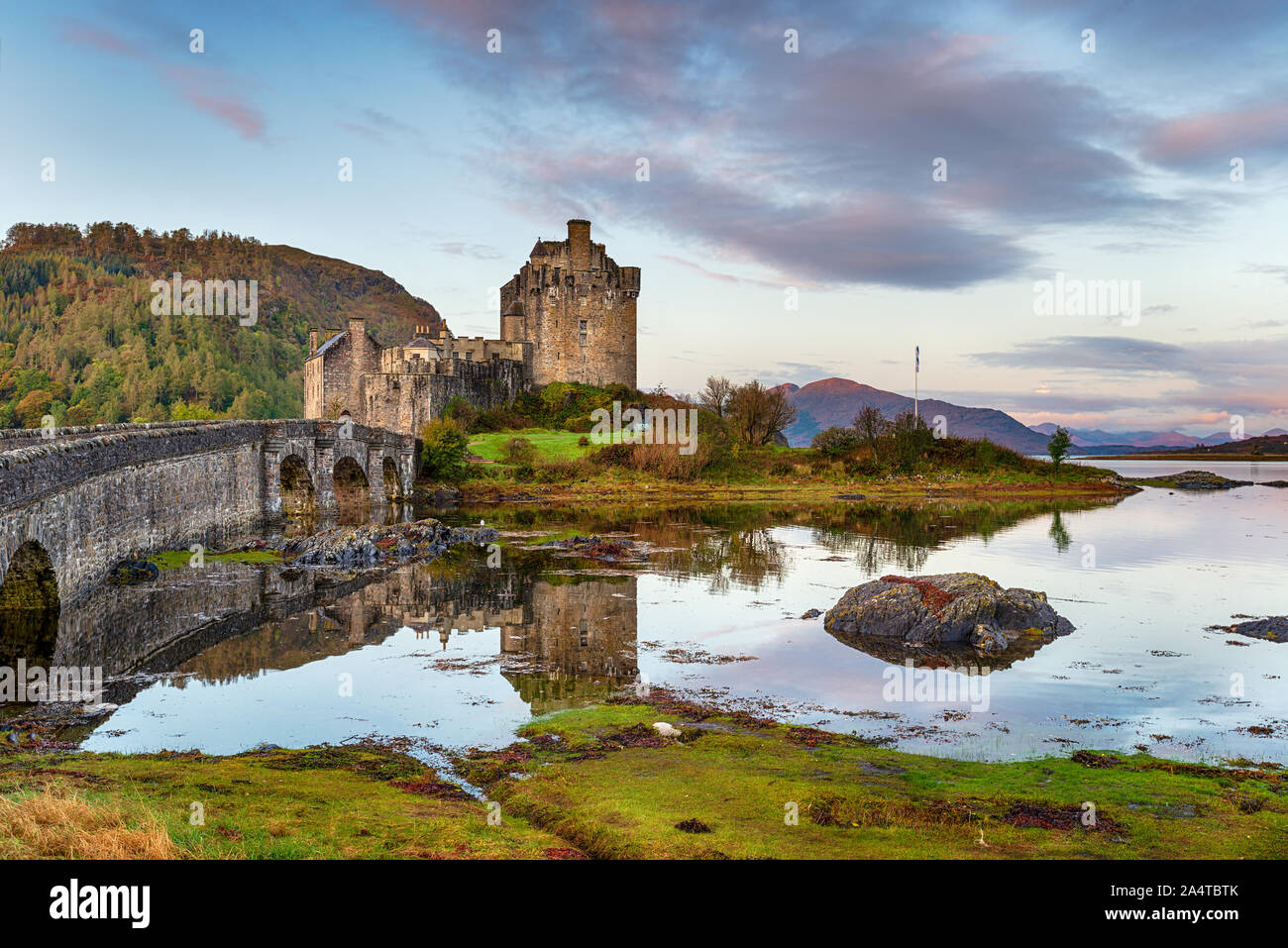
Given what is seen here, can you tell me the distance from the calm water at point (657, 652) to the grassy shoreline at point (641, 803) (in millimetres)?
1164

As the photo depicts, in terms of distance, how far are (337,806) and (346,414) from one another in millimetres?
65914

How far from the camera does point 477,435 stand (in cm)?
7356

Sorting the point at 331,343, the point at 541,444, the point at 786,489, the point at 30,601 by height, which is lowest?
the point at 30,601

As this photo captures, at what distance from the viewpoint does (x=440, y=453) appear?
64.3 meters

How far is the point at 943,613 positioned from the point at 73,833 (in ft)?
Answer: 51.7

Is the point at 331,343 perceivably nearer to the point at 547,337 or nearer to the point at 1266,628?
the point at 547,337

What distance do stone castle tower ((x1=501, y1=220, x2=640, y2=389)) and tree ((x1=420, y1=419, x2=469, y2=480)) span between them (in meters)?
20.8

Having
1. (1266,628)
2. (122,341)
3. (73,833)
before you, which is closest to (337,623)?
(73,833)

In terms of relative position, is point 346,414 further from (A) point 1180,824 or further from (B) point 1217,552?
(A) point 1180,824

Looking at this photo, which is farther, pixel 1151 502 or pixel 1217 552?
pixel 1151 502

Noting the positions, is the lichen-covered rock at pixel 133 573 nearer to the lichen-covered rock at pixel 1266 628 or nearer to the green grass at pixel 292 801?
the green grass at pixel 292 801

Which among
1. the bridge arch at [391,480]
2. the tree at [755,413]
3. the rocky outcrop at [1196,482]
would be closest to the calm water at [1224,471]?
the rocky outcrop at [1196,482]

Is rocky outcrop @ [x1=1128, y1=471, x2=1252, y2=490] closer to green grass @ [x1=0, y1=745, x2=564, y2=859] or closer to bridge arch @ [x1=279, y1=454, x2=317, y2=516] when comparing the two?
bridge arch @ [x1=279, y1=454, x2=317, y2=516]
